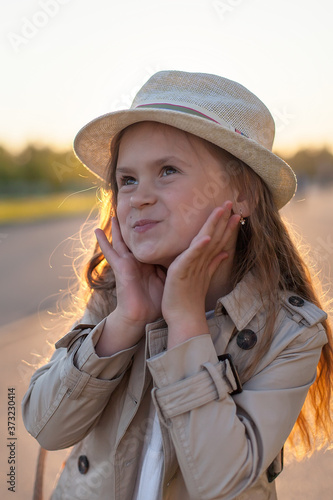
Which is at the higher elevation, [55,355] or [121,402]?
[55,355]

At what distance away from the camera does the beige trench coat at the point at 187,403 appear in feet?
5.46

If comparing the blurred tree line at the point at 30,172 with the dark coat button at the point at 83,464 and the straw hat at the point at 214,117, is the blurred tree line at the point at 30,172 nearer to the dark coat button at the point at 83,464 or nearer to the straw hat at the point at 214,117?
the straw hat at the point at 214,117

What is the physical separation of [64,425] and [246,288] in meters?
0.89

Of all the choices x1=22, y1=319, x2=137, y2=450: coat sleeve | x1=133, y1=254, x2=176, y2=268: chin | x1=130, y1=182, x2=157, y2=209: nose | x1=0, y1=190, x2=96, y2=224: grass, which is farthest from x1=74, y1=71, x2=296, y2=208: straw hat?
x1=0, y1=190, x2=96, y2=224: grass

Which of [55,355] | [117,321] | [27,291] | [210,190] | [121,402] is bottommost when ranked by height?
[27,291]

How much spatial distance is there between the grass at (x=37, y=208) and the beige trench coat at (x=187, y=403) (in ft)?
41.7

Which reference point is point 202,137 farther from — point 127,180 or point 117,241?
point 117,241

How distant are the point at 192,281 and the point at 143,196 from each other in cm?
38

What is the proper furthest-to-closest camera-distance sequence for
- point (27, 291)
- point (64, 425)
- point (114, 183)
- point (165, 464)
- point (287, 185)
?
point (27, 291) → point (114, 183) → point (287, 185) → point (64, 425) → point (165, 464)

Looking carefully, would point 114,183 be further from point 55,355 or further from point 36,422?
point 36,422

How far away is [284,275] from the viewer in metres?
2.27

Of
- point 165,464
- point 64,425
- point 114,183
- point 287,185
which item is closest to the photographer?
point 165,464

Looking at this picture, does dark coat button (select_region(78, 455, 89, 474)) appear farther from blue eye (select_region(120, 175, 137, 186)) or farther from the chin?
blue eye (select_region(120, 175, 137, 186))

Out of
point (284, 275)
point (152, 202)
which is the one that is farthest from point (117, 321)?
point (284, 275)
